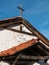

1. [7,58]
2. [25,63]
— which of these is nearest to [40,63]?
[25,63]

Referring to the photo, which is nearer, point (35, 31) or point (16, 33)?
point (16, 33)

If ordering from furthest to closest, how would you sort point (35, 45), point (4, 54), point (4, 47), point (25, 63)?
point (4, 47) < point (25, 63) < point (35, 45) < point (4, 54)

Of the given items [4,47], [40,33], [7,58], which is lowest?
[7,58]

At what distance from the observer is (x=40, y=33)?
18.9m

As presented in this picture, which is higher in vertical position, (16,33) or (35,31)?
(35,31)

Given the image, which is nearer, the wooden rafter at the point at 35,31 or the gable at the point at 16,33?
the gable at the point at 16,33

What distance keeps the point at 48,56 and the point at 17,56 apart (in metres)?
2.48

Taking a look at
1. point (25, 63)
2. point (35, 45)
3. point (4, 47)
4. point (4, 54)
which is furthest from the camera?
point (4, 47)

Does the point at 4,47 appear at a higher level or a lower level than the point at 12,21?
lower

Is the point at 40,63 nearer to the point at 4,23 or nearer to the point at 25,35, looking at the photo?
the point at 25,35

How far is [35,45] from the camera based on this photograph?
15.4 m

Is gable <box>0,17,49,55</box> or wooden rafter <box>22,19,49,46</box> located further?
wooden rafter <box>22,19,49,46</box>

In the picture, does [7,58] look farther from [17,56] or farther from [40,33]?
[40,33]

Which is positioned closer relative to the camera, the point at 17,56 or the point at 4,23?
the point at 17,56
